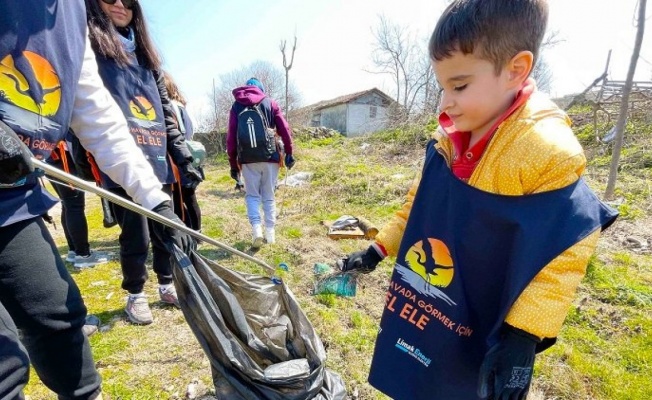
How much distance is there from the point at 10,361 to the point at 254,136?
9.95ft

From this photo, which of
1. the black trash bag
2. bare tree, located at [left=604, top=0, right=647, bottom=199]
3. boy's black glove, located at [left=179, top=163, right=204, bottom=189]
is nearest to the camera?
the black trash bag

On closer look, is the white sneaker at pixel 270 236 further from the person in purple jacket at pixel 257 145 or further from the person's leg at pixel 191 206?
the person's leg at pixel 191 206

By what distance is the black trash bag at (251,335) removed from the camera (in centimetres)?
147

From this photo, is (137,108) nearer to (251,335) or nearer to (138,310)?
(138,310)

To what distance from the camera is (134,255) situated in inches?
88.5

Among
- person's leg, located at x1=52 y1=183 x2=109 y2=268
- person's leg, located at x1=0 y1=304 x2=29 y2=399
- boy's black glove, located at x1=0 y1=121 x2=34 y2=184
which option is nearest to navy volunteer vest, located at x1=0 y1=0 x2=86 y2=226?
boy's black glove, located at x1=0 y1=121 x2=34 y2=184

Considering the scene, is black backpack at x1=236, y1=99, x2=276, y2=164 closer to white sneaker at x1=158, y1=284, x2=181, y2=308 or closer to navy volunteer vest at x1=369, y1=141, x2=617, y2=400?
white sneaker at x1=158, y1=284, x2=181, y2=308

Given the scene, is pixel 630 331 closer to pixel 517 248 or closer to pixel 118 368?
pixel 517 248

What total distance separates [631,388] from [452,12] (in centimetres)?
207

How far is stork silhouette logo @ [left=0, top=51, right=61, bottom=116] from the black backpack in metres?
2.71

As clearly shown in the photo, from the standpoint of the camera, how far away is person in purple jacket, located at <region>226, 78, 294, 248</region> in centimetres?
381

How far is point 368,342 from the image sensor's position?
2.25 meters

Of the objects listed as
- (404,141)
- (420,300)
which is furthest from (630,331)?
(404,141)

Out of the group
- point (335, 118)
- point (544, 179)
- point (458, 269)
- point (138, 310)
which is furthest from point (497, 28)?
point (335, 118)
